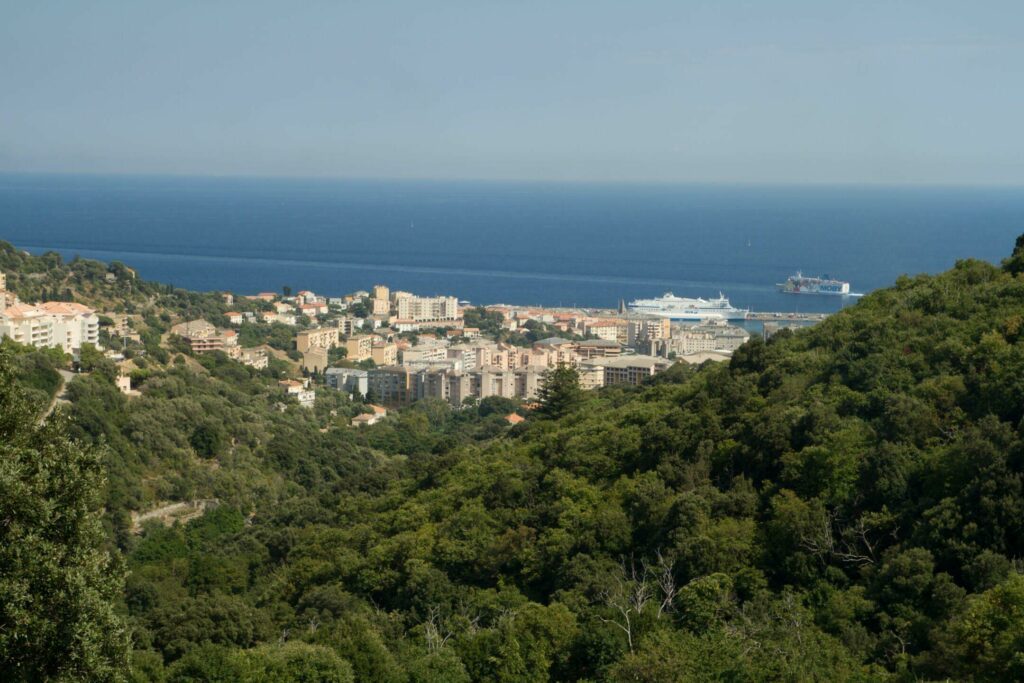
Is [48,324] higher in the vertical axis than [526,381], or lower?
higher

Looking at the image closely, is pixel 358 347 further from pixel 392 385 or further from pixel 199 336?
pixel 199 336

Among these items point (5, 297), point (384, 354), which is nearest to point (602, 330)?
point (384, 354)

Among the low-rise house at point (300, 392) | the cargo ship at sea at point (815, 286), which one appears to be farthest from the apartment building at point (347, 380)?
the cargo ship at sea at point (815, 286)

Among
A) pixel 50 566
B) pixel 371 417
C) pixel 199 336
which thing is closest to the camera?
pixel 50 566

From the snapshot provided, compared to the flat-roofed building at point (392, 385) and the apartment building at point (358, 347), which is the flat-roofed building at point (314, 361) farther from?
the apartment building at point (358, 347)

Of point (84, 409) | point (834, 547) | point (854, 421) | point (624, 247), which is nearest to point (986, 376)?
point (854, 421)

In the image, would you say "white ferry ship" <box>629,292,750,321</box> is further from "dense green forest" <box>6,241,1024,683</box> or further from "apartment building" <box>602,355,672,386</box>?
"dense green forest" <box>6,241,1024,683</box>
